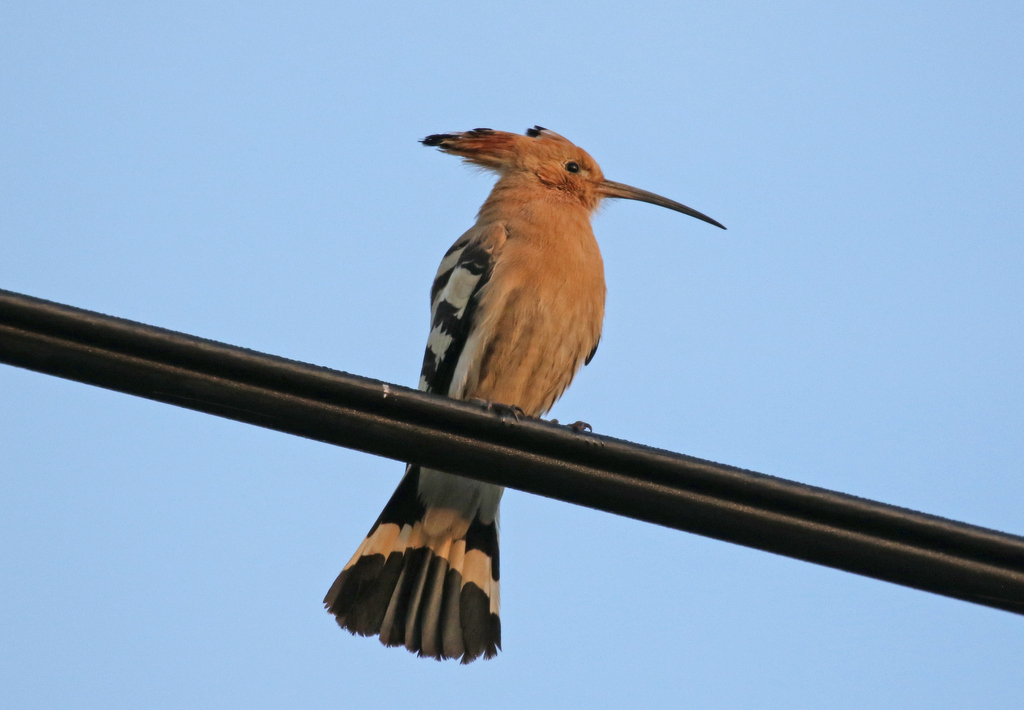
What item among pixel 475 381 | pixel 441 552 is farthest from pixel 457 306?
pixel 441 552

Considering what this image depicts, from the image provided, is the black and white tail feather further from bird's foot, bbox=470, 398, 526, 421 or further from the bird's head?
bird's foot, bbox=470, 398, 526, 421

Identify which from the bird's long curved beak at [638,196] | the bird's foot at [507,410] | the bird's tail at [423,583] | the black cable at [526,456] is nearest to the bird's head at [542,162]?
the bird's long curved beak at [638,196]

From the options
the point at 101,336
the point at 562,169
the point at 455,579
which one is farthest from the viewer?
the point at 562,169

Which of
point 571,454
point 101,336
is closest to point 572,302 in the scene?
point 571,454

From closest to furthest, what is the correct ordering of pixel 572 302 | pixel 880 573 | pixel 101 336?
pixel 101 336 → pixel 880 573 → pixel 572 302

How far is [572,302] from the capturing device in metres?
3.99

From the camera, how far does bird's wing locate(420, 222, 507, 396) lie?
3918 millimetres

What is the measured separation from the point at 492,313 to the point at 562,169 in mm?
1281

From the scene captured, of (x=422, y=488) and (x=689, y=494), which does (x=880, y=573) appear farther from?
(x=422, y=488)

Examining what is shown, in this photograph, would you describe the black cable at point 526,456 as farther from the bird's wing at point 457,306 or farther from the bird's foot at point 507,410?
the bird's wing at point 457,306

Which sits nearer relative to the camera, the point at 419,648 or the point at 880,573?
the point at 880,573

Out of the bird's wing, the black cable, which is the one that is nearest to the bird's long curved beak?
the bird's wing

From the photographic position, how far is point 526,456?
1971 mm

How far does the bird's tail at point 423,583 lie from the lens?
11.0 feet
